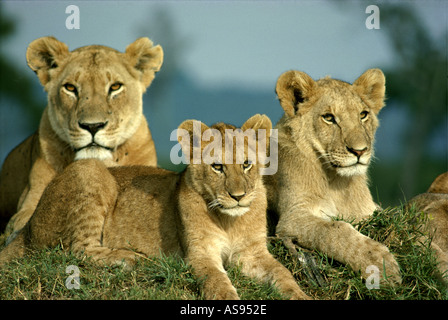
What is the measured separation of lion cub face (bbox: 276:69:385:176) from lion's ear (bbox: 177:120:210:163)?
96 cm

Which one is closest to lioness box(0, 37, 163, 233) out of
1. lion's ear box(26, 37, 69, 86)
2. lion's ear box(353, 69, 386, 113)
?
lion's ear box(26, 37, 69, 86)

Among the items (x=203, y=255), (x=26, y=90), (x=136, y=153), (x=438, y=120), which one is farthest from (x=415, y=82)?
(x=203, y=255)

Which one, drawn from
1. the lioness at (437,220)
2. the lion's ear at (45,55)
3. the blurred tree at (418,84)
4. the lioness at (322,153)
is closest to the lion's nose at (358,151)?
the lioness at (322,153)

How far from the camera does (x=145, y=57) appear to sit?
6598 millimetres

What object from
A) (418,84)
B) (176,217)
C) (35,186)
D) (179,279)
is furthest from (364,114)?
(418,84)

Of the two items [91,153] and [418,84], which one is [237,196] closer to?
[91,153]

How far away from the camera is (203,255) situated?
4.63m

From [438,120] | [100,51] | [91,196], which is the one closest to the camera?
[91,196]

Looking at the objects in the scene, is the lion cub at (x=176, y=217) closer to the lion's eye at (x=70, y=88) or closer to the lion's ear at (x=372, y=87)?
the lion's eye at (x=70, y=88)

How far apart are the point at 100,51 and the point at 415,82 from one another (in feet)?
58.8

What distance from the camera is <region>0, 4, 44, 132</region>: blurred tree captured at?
21016 millimetres
